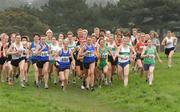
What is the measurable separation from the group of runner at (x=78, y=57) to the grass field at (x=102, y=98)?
1.73 ft

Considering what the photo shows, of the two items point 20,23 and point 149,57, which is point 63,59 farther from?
point 20,23

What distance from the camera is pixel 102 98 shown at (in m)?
18.6

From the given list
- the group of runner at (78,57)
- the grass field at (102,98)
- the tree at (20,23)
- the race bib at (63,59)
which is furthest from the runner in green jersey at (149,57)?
the tree at (20,23)

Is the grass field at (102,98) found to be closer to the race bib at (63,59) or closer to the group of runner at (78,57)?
the group of runner at (78,57)

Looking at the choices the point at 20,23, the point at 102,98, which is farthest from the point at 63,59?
the point at 20,23

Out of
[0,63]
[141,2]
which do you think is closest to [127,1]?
[141,2]

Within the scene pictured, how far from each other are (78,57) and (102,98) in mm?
2689

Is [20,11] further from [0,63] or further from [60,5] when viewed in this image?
[0,63]

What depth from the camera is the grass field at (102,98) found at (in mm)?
15328

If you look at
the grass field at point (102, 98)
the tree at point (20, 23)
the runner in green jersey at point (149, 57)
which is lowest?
the grass field at point (102, 98)

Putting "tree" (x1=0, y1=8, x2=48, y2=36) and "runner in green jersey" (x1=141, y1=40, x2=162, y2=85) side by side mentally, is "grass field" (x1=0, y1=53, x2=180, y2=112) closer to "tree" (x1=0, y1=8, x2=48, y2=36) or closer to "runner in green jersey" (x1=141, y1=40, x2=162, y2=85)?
"runner in green jersey" (x1=141, y1=40, x2=162, y2=85)

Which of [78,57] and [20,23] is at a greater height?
[20,23]

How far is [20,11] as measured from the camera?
73.2 metres

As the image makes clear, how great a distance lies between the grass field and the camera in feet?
50.3
